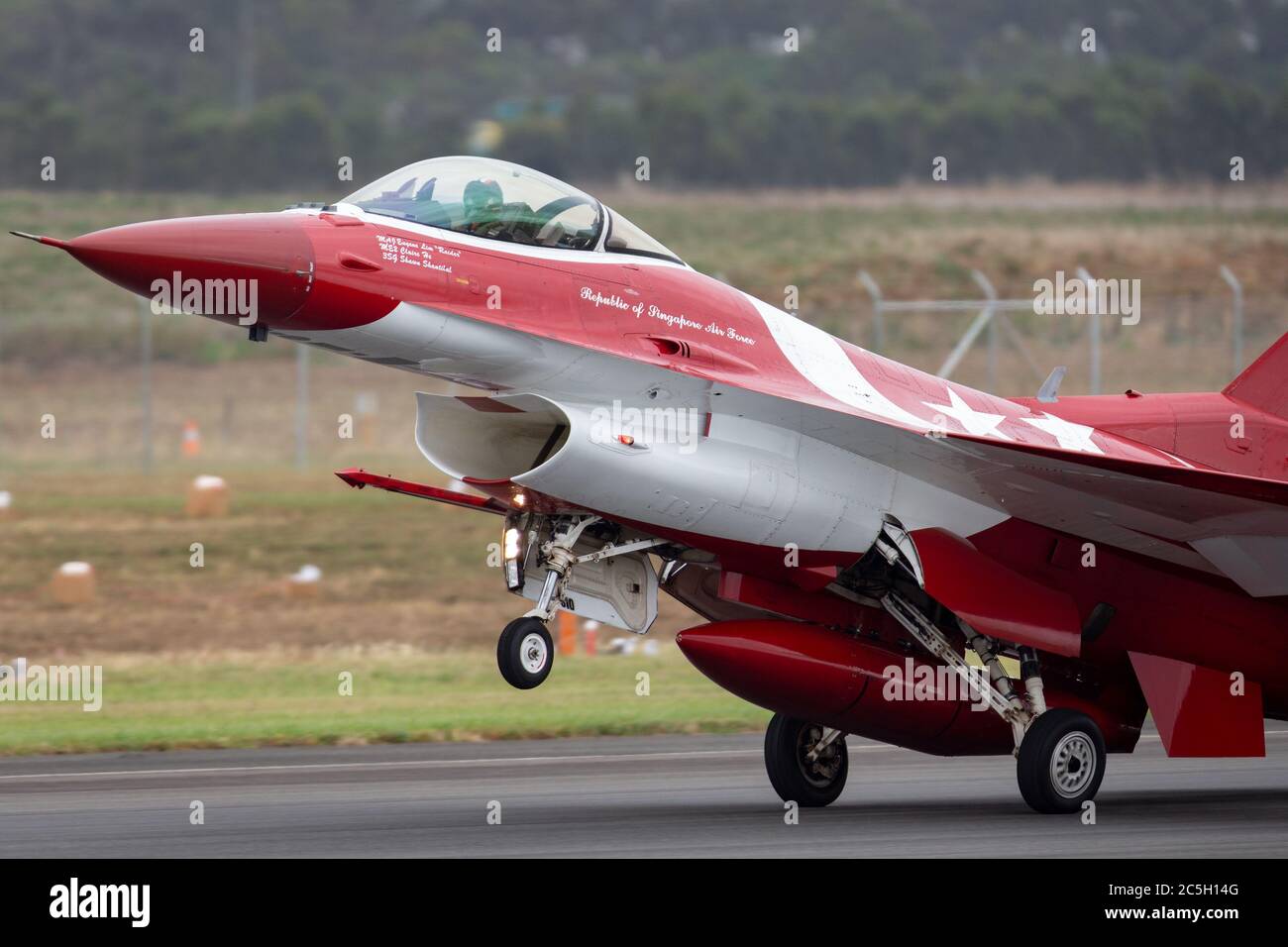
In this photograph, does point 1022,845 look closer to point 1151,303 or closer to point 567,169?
point 1151,303

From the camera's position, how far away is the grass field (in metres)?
18.7

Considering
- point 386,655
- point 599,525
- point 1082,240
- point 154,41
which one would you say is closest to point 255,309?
point 599,525

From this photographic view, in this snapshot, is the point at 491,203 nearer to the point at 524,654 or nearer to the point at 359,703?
the point at 524,654

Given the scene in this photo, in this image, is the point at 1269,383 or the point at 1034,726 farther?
the point at 1269,383

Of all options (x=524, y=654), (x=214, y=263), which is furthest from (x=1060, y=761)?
(x=214, y=263)

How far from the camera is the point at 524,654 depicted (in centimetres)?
1141

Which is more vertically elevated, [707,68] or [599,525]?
[707,68]

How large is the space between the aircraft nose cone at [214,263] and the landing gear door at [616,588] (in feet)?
9.34

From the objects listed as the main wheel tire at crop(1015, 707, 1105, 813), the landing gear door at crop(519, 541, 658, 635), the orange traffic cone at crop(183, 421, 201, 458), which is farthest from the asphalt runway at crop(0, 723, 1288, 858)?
the orange traffic cone at crop(183, 421, 201, 458)

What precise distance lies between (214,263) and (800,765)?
→ 20.1ft

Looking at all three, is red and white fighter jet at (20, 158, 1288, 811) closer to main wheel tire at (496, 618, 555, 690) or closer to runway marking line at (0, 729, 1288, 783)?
main wheel tire at (496, 618, 555, 690)

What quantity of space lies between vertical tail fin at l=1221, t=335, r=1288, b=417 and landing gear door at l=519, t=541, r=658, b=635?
5199 mm

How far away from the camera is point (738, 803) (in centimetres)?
1418

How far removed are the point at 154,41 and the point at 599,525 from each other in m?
77.5
